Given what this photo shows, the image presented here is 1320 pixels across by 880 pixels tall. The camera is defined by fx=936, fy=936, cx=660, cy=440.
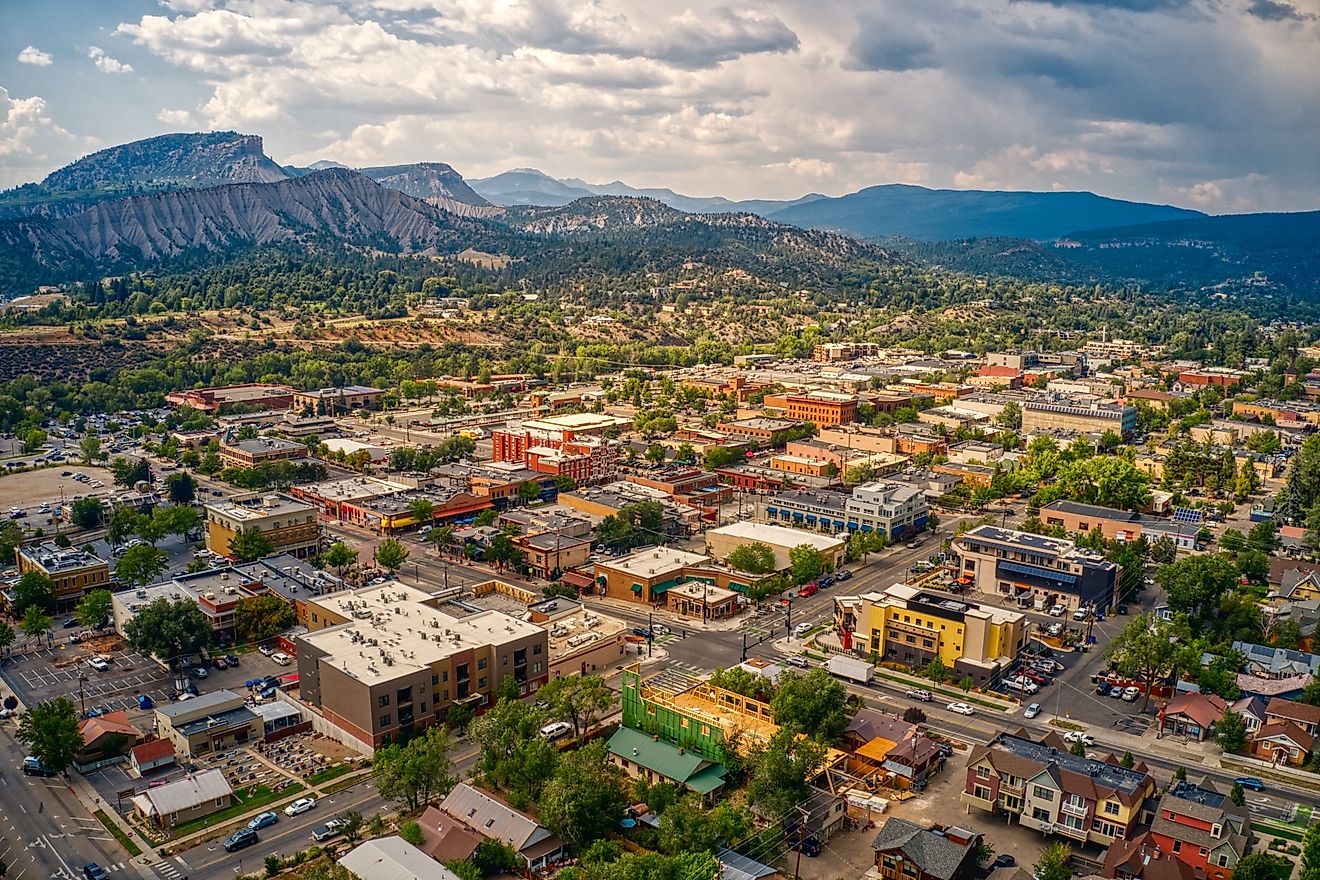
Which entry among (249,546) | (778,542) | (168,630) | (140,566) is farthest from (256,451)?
(778,542)

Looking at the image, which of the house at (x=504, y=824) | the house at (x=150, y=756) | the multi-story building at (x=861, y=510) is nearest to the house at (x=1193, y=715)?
the house at (x=504, y=824)

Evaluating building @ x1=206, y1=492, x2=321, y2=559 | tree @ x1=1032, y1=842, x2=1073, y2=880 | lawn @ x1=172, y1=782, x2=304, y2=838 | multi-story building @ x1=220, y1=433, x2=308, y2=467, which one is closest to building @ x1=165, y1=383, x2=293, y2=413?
multi-story building @ x1=220, y1=433, x2=308, y2=467

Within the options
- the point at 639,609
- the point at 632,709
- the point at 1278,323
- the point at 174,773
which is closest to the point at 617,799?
the point at 632,709

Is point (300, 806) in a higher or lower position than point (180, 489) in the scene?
lower

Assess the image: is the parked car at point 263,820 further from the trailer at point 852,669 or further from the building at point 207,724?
the trailer at point 852,669

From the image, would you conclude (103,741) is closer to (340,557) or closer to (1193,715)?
(340,557)

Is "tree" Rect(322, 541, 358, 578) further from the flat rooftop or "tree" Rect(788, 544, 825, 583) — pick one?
"tree" Rect(788, 544, 825, 583)
